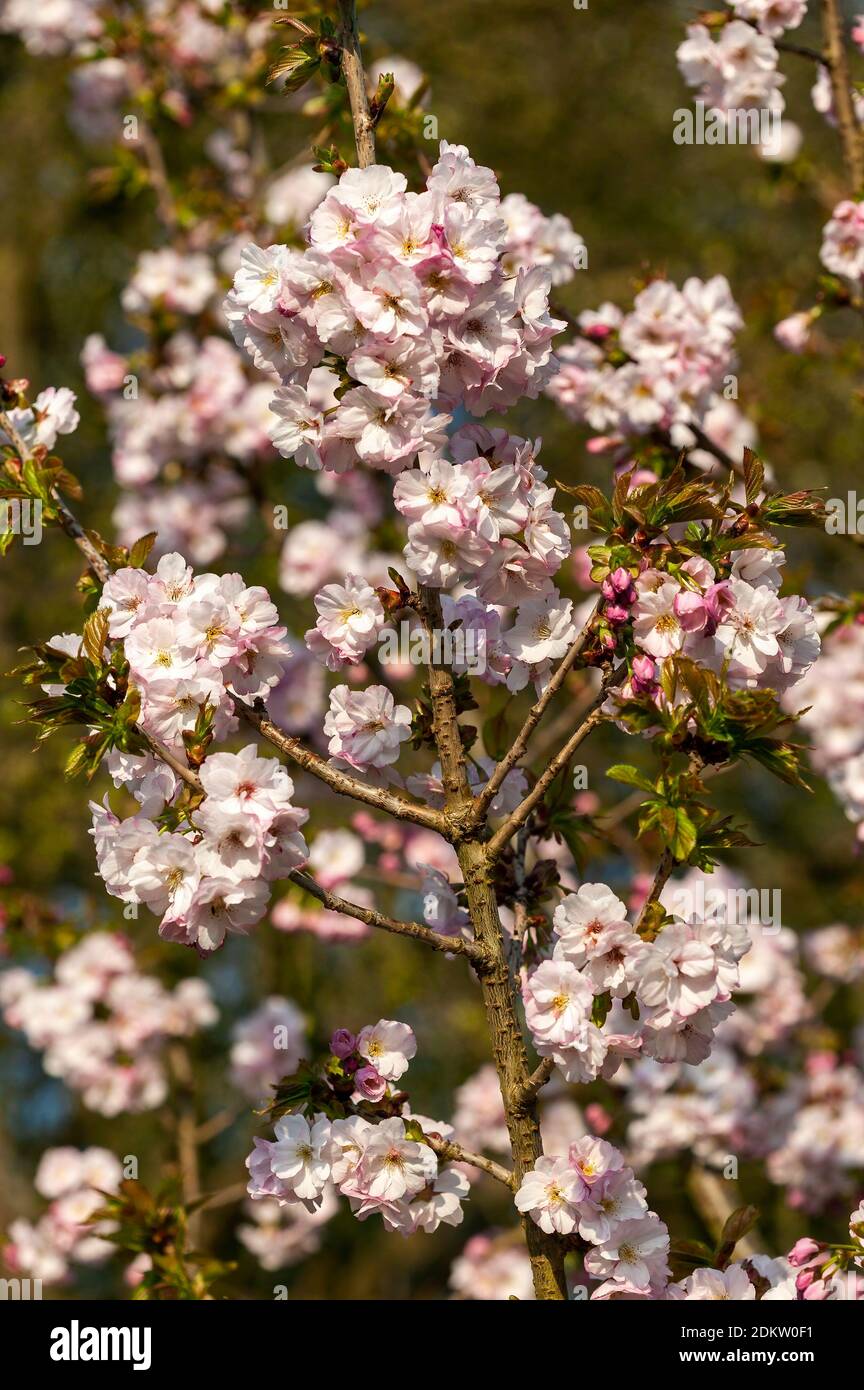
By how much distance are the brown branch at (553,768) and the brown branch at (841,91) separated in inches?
84.7

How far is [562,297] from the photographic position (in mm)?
7504

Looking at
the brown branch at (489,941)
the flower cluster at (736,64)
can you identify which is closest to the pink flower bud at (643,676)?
the brown branch at (489,941)

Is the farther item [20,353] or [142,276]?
[20,353]

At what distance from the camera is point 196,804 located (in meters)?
2.13

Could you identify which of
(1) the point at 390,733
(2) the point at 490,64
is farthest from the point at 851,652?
(2) the point at 490,64

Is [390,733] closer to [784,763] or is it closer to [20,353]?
[784,763]

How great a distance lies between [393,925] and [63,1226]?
325cm

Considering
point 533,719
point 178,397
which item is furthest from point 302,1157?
point 178,397

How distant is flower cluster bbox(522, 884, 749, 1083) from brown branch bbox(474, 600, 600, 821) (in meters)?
0.27

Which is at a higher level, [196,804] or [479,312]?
[479,312]

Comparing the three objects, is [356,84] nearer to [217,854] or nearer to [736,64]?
[217,854]

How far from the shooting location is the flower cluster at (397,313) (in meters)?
2.10
